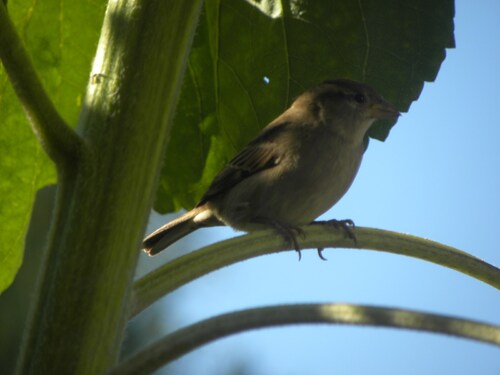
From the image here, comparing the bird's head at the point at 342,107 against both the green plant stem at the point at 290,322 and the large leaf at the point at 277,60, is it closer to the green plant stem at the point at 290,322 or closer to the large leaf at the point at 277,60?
the large leaf at the point at 277,60

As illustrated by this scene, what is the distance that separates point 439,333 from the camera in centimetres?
111

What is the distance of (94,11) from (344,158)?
1.58 meters

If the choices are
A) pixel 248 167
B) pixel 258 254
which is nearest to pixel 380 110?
pixel 248 167

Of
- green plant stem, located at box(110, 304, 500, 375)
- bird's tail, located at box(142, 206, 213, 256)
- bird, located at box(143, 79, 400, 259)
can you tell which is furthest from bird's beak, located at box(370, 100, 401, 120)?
green plant stem, located at box(110, 304, 500, 375)

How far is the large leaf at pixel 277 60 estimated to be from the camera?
220 cm

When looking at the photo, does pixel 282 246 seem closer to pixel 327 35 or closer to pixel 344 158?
pixel 327 35

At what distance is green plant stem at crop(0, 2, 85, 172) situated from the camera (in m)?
1.46

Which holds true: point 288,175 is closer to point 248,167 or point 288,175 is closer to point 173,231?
point 248,167

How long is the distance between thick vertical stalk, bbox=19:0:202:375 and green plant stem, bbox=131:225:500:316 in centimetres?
6

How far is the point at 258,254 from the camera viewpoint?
156cm

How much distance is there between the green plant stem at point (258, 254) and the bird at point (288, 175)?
1.50 metres

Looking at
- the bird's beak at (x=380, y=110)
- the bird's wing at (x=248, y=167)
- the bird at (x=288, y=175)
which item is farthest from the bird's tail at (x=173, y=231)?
the bird's beak at (x=380, y=110)

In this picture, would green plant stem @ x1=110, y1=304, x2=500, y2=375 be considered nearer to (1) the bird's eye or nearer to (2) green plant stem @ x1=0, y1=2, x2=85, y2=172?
(2) green plant stem @ x1=0, y1=2, x2=85, y2=172

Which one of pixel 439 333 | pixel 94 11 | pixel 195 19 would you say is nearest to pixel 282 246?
pixel 195 19
